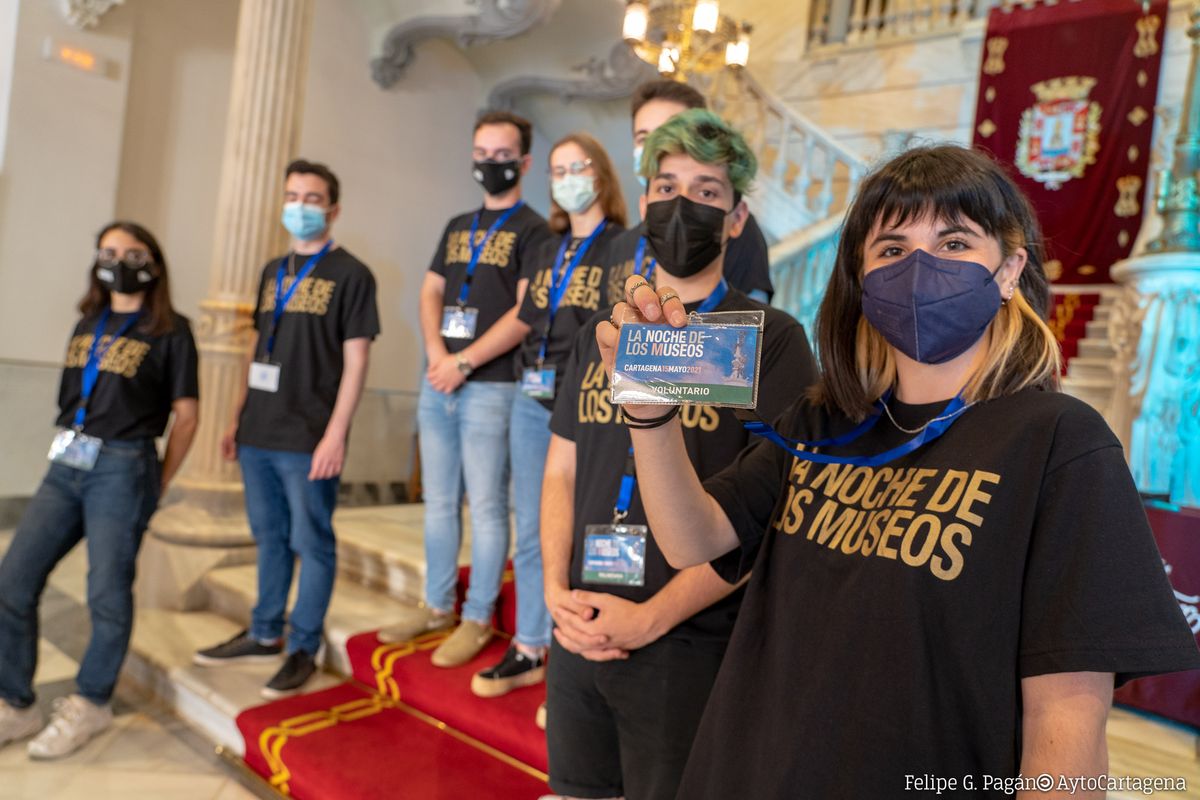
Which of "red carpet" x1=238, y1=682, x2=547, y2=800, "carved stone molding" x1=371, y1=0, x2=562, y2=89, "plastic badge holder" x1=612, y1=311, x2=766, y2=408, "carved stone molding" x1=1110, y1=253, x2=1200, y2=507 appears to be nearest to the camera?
"plastic badge holder" x1=612, y1=311, x2=766, y2=408

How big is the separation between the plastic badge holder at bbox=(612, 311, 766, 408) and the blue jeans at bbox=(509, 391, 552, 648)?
1.51m

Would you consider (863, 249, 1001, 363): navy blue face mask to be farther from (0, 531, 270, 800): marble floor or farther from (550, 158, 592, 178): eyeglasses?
(0, 531, 270, 800): marble floor

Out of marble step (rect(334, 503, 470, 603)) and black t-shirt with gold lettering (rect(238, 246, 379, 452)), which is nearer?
black t-shirt with gold lettering (rect(238, 246, 379, 452))

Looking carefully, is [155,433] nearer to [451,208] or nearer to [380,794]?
[380,794]

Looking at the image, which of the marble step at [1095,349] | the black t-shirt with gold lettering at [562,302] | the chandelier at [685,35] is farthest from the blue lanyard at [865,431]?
the marble step at [1095,349]

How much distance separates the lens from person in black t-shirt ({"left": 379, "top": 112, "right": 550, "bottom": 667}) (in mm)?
2566

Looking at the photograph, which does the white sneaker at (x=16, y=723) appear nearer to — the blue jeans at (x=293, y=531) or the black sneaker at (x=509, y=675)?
the blue jeans at (x=293, y=531)

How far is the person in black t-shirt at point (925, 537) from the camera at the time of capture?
0.73m

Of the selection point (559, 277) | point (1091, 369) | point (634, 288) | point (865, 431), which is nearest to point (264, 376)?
point (559, 277)

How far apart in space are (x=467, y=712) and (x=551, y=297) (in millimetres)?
1315

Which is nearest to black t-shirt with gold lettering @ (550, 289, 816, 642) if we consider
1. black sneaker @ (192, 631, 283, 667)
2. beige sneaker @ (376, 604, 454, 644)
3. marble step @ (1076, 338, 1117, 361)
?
beige sneaker @ (376, 604, 454, 644)

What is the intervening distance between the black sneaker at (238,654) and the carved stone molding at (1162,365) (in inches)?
140

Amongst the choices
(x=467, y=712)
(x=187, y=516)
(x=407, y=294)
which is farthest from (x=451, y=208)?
(x=467, y=712)

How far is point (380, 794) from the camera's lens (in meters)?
2.15
